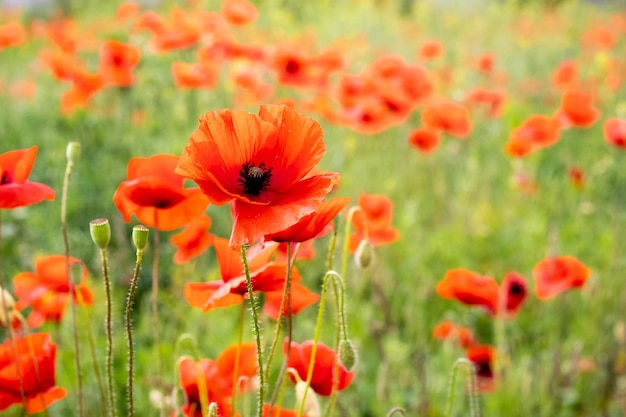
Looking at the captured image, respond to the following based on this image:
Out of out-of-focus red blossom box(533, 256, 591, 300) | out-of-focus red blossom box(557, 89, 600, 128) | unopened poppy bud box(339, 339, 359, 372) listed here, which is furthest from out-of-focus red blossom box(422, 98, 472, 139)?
unopened poppy bud box(339, 339, 359, 372)

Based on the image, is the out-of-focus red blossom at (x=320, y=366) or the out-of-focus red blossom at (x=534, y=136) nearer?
the out-of-focus red blossom at (x=320, y=366)

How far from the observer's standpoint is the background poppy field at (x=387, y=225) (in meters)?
2.09

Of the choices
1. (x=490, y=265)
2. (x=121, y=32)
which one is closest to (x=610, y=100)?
(x=490, y=265)

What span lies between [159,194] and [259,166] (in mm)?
243

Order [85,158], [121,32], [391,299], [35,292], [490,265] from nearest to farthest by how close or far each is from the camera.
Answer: [35,292], [391,299], [490,265], [85,158], [121,32]

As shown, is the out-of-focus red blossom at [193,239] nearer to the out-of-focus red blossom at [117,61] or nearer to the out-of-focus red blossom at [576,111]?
the out-of-focus red blossom at [117,61]

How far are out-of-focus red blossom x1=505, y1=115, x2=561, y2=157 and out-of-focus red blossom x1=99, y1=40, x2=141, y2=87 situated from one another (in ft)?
5.34

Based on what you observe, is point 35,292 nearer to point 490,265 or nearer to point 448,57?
point 490,265

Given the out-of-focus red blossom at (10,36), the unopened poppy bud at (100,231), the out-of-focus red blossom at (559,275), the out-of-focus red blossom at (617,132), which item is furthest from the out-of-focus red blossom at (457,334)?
the out-of-focus red blossom at (10,36)

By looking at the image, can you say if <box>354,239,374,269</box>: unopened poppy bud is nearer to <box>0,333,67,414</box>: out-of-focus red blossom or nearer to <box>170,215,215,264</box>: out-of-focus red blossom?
<box>170,215,215,264</box>: out-of-focus red blossom

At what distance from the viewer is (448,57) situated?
297 inches

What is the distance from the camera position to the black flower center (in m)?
0.89

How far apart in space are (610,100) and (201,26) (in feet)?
12.5

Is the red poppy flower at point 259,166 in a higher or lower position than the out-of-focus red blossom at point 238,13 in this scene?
lower
